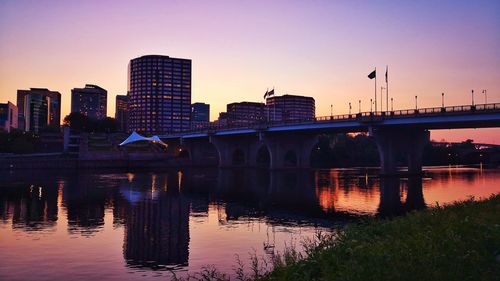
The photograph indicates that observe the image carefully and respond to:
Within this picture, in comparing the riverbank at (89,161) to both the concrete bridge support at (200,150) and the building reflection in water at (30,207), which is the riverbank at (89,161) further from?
the building reflection in water at (30,207)

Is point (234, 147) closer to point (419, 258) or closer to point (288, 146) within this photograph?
point (288, 146)

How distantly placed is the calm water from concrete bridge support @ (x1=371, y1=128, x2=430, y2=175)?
26.8 m

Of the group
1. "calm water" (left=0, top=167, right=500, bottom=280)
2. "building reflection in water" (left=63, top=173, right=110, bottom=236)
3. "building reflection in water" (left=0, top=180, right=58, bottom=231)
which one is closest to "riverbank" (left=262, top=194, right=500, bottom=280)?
"calm water" (left=0, top=167, right=500, bottom=280)

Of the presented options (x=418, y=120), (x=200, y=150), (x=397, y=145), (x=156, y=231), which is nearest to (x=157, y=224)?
(x=156, y=231)

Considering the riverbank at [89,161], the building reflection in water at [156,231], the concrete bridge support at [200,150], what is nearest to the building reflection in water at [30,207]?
the building reflection in water at [156,231]

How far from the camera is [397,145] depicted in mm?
94125

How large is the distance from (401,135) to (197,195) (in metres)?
51.4

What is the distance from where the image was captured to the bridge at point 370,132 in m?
75.1

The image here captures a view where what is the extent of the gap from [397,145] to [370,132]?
9.25m

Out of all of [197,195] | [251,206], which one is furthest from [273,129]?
[251,206]

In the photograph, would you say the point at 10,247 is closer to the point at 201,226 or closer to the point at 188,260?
the point at 188,260

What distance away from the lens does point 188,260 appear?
24.6m

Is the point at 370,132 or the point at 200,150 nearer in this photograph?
the point at 370,132

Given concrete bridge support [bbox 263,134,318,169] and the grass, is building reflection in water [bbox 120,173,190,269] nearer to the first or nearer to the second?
the grass
